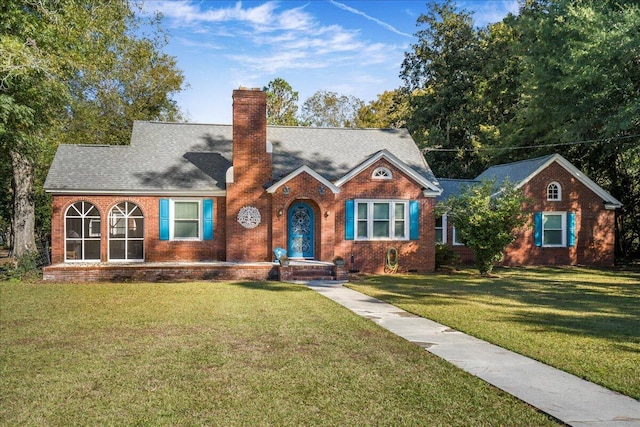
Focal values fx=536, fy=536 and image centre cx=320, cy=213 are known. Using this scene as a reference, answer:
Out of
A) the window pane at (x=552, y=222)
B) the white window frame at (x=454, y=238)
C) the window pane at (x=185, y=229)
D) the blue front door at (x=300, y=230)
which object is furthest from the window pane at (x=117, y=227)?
the window pane at (x=552, y=222)

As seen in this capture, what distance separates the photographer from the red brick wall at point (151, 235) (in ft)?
61.3

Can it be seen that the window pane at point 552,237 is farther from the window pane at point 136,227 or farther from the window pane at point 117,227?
the window pane at point 117,227

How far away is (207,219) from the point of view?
19.6m

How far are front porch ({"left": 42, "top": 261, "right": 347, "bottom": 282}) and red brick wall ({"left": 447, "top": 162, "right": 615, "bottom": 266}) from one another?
8.61 m

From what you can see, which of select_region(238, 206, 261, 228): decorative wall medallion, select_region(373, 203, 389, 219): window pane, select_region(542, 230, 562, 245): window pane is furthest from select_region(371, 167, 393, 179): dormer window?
select_region(542, 230, 562, 245): window pane

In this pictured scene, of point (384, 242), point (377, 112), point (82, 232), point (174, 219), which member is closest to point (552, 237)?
point (384, 242)

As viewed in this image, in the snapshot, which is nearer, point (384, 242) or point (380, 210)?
point (384, 242)

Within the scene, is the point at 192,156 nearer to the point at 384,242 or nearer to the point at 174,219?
the point at 174,219

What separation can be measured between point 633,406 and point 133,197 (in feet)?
56.0

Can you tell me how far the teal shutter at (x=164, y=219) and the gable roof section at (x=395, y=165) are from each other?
6193 millimetres

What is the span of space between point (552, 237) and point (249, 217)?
13843mm

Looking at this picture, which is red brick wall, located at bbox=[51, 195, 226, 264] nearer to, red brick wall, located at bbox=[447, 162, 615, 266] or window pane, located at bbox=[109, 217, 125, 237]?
window pane, located at bbox=[109, 217, 125, 237]

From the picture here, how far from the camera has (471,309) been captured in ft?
37.9

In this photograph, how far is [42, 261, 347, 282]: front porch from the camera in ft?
55.4
